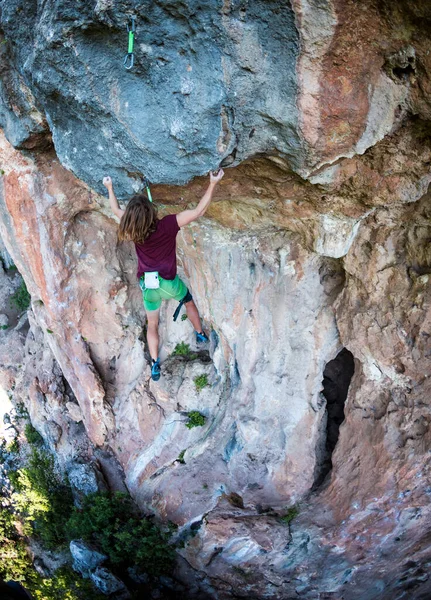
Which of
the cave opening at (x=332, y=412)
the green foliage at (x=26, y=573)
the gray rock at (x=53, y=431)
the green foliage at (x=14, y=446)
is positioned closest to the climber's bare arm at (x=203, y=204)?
the cave opening at (x=332, y=412)

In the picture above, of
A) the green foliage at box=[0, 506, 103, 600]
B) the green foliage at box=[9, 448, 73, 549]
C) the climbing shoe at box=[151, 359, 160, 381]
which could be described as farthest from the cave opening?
the green foliage at box=[9, 448, 73, 549]

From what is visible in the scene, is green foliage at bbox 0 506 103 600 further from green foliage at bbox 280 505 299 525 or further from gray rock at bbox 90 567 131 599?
green foliage at bbox 280 505 299 525

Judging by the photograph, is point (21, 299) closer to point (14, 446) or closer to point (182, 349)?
point (14, 446)

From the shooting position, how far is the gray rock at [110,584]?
28.1ft

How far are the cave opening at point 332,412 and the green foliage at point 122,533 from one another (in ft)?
9.75

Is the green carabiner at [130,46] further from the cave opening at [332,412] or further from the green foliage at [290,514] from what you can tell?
the green foliage at [290,514]

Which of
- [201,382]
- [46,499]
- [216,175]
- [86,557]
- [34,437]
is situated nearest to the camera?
[216,175]

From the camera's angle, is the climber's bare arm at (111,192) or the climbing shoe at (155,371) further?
the climbing shoe at (155,371)

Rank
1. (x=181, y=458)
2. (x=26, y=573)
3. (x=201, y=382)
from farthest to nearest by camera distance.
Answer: (x=26, y=573) < (x=181, y=458) < (x=201, y=382)

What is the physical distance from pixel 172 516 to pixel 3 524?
5932 millimetres

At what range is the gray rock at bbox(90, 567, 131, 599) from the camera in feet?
28.1

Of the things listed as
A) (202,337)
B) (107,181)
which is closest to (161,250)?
(107,181)

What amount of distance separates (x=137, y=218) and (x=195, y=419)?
4.46m

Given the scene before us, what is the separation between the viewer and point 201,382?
807cm
